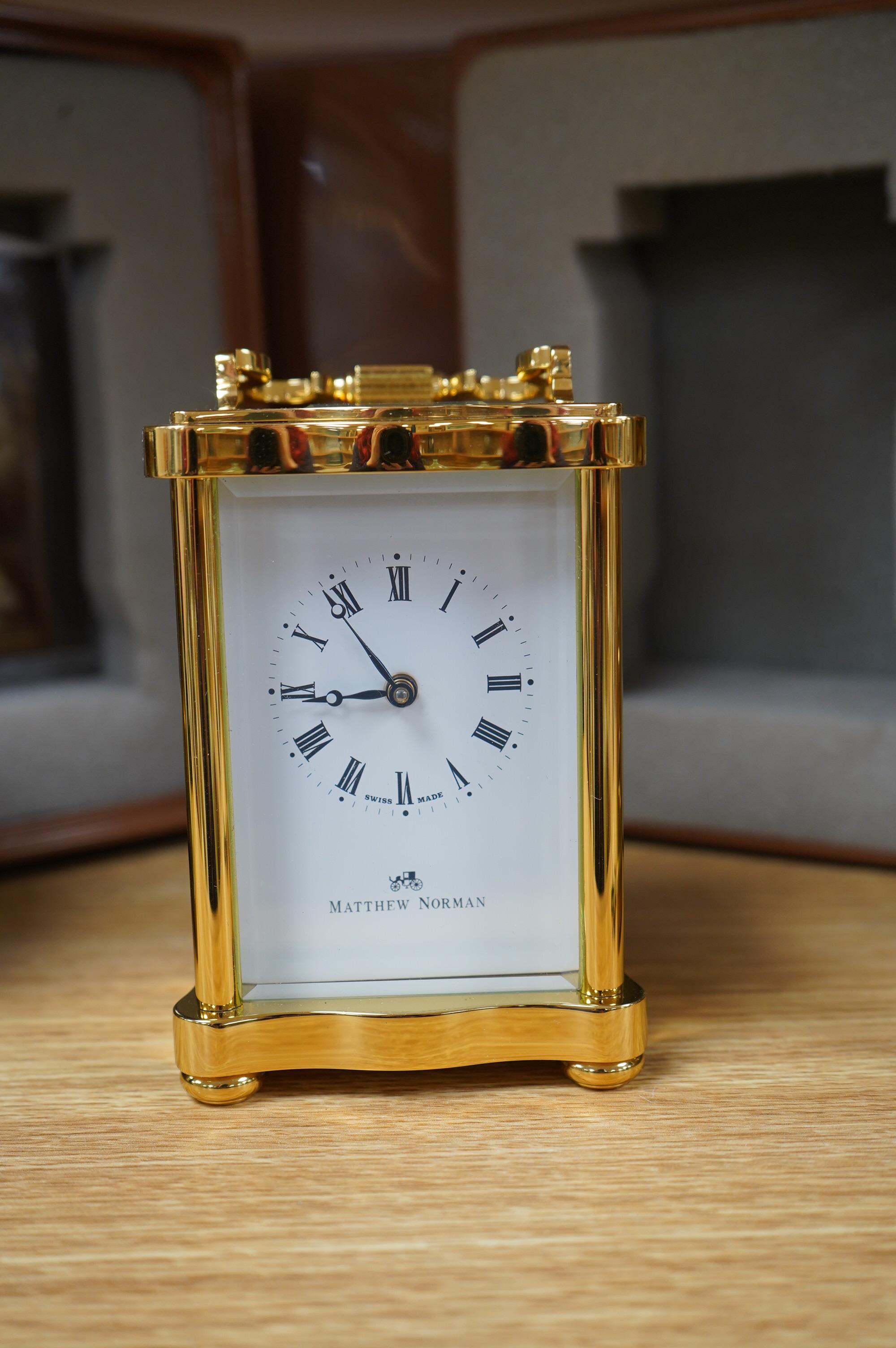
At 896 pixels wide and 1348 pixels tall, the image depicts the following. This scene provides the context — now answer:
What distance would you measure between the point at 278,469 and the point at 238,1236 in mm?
321

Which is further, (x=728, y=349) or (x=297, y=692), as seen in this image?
(x=728, y=349)

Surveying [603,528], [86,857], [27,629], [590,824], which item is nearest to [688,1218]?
[590,824]

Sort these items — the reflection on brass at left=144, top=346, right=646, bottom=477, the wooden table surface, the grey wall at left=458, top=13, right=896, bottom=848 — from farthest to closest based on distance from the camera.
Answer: the grey wall at left=458, top=13, right=896, bottom=848, the reflection on brass at left=144, top=346, right=646, bottom=477, the wooden table surface

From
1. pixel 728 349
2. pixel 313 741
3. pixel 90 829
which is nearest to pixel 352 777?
pixel 313 741

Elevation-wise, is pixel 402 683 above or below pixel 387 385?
below

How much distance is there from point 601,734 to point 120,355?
22.0 inches

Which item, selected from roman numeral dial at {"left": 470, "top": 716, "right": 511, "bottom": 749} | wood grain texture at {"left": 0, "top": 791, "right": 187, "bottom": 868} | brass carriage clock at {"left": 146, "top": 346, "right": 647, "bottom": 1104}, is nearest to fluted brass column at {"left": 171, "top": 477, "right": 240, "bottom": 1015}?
brass carriage clock at {"left": 146, "top": 346, "right": 647, "bottom": 1104}

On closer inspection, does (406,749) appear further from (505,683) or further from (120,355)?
(120,355)

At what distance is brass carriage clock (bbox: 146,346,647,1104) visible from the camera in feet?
1.99

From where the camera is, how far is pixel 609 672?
2.01 ft

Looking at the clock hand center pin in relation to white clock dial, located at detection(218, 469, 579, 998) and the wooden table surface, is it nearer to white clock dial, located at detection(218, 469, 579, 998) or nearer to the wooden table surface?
white clock dial, located at detection(218, 469, 579, 998)

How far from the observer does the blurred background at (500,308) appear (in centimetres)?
93

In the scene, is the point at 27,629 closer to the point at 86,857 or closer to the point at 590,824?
the point at 86,857

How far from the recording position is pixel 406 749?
2.07ft
